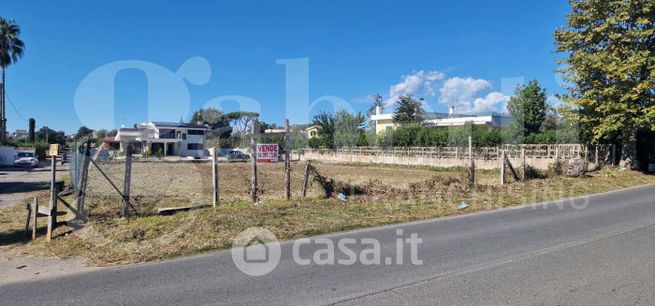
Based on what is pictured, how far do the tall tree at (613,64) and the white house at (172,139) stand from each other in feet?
187

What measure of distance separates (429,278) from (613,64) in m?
19.9

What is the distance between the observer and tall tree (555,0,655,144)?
20.1 metres

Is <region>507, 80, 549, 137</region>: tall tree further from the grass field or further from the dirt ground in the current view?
the grass field

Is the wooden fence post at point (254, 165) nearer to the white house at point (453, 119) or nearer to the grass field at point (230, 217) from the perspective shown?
the grass field at point (230, 217)

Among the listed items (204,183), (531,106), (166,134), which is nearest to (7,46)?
(166,134)

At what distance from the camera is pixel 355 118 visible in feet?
216

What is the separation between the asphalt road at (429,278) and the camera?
15.9 ft

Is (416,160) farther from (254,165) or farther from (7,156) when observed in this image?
(7,156)

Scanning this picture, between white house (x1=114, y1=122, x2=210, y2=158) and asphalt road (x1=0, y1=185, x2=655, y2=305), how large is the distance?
214ft

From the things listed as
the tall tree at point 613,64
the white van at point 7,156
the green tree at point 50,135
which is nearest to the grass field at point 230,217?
the tall tree at point 613,64

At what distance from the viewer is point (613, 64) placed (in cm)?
2023

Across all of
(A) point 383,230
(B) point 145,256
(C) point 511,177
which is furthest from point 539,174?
(B) point 145,256

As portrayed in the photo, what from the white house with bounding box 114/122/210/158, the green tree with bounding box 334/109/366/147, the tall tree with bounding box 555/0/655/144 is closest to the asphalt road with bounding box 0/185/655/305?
the tall tree with bounding box 555/0/655/144

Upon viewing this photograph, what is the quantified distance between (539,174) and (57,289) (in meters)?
18.5
